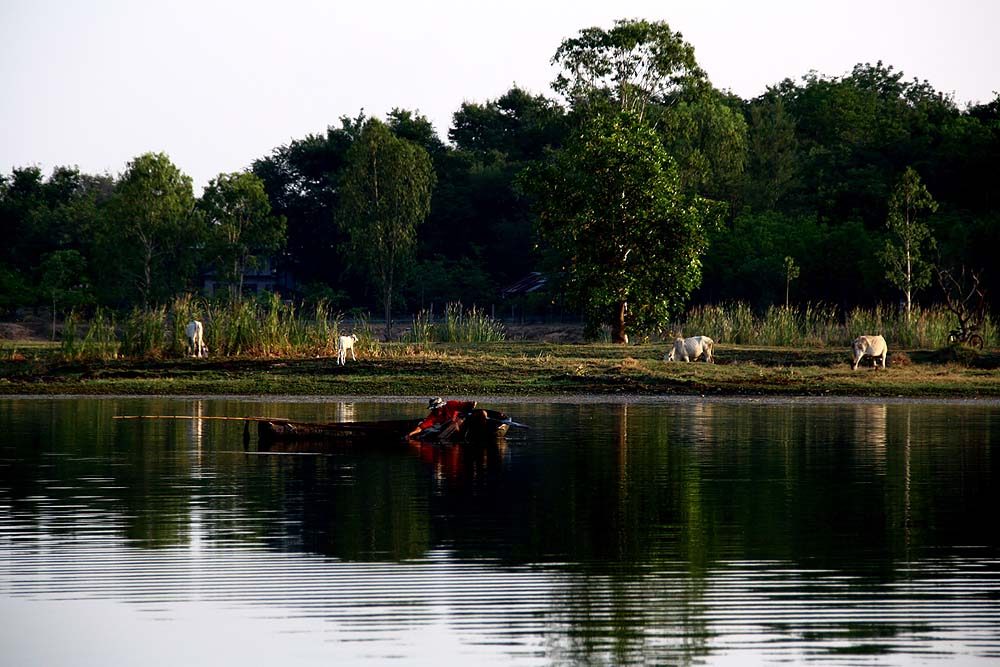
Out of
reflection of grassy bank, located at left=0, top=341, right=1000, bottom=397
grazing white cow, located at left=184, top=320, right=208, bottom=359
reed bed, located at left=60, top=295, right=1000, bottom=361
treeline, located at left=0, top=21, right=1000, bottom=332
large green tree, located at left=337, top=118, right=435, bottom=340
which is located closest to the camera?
reflection of grassy bank, located at left=0, top=341, right=1000, bottom=397

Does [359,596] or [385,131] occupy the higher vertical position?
[385,131]

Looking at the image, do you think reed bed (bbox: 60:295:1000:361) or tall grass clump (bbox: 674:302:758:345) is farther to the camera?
tall grass clump (bbox: 674:302:758:345)

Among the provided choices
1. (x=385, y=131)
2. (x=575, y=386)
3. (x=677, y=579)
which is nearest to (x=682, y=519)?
(x=677, y=579)

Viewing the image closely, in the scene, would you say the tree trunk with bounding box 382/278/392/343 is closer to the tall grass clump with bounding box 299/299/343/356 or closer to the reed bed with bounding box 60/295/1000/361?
the reed bed with bounding box 60/295/1000/361

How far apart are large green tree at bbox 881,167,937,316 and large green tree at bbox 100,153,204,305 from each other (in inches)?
1236

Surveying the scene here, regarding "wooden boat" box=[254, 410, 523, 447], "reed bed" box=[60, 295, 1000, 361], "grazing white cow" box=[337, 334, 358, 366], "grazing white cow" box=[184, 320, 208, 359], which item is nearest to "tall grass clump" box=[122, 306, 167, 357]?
"reed bed" box=[60, 295, 1000, 361]

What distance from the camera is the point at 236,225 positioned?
218 feet

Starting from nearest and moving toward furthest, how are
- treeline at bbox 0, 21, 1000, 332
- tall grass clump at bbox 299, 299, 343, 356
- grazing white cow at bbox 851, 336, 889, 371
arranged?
1. grazing white cow at bbox 851, 336, 889, 371
2. tall grass clump at bbox 299, 299, 343, 356
3. treeline at bbox 0, 21, 1000, 332

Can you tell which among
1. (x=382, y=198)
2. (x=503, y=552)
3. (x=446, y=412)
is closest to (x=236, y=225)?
(x=382, y=198)

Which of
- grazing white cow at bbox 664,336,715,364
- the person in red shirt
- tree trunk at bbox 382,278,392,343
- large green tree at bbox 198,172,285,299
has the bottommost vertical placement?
the person in red shirt

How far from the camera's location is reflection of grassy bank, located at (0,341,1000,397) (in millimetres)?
34031

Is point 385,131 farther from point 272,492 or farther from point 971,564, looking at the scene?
point 971,564

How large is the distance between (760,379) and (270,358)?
1289cm

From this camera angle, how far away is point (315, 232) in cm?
8131
